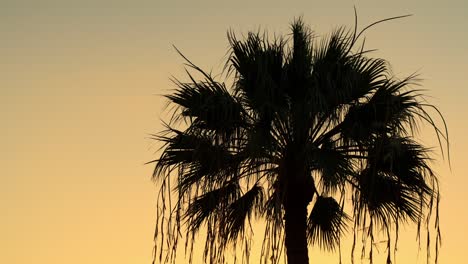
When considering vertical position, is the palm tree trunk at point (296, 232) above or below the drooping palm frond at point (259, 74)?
below

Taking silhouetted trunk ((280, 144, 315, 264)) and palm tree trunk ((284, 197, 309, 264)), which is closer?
silhouetted trunk ((280, 144, 315, 264))

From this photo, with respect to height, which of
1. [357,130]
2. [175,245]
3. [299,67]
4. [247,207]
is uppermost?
[299,67]

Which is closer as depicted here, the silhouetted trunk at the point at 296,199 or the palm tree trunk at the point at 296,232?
the silhouetted trunk at the point at 296,199

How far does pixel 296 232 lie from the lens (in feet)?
50.1

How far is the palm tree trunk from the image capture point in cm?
1502

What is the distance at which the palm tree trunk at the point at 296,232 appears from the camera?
15.0 meters

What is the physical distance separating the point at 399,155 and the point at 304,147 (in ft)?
5.06

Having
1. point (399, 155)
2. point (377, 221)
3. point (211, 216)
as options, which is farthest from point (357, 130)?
point (211, 216)

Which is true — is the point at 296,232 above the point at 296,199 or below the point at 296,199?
below

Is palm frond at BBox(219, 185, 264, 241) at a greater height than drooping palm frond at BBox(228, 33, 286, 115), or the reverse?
drooping palm frond at BBox(228, 33, 286, 115)

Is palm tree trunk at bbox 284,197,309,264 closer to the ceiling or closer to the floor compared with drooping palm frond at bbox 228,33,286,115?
closer to the floor

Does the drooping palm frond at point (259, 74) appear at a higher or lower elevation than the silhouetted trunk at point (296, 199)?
higher

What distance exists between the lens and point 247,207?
16094mm

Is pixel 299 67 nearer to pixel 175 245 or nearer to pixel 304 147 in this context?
pixel 304 147
